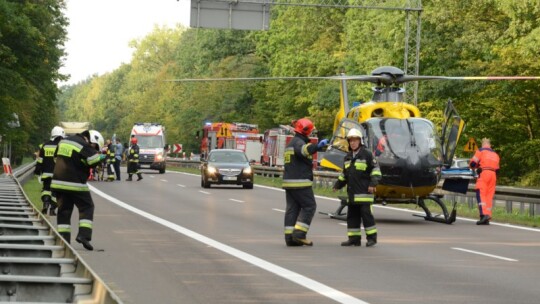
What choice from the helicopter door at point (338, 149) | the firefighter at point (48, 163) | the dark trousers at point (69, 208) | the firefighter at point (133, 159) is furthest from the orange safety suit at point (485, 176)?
the firefighter at point (133, 159)

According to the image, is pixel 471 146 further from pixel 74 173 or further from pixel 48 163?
pixel 74 173

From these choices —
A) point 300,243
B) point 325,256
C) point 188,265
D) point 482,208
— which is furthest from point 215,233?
point 482,208

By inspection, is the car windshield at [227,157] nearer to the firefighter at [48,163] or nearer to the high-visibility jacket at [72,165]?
the firefighter at [48,163]

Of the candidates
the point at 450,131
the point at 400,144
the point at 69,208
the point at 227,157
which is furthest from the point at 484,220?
the point at 227,157

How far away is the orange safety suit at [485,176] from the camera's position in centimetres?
2603

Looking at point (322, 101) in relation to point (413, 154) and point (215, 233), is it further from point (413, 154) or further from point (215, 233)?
point (215, 233)

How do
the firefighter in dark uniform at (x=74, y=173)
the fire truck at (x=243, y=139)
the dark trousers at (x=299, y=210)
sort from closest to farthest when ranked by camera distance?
1. the firefighter in dark uniform at (x=74, y=173)
2. the dark trousers at (x=299, y=210)
3. the fire truck at (x=243, y=139)

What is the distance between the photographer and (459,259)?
16688mm

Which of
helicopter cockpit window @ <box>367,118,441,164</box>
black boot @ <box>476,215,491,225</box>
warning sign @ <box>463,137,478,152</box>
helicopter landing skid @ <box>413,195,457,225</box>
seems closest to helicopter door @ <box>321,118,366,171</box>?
helicopter cockpit window @ <box>367,118,441,164</box>

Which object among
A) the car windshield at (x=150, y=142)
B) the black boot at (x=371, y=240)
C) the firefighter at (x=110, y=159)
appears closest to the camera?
the black boot at (x=371, y=240)

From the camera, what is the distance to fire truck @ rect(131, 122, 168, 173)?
223 feet

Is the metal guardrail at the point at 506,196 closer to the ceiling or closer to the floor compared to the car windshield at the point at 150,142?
closer to the floor

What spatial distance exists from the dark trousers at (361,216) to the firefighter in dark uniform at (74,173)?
4.30 meters

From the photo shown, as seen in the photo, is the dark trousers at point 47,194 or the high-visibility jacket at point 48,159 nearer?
the high-visibility jacket at point 48,159
